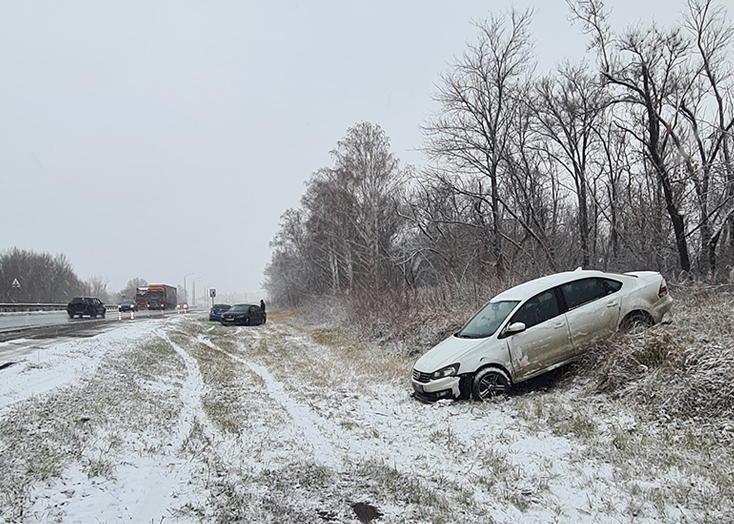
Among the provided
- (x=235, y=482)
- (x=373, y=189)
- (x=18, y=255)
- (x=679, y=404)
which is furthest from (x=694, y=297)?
(x=18, y=255)

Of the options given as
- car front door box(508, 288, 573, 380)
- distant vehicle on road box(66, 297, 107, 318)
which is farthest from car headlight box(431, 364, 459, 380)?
distant vehicle on road box(66, 297, 107, 318)

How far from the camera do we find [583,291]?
8.45 m

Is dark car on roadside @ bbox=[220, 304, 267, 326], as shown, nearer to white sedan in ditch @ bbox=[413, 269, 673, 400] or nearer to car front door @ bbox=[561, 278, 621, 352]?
white sedan in ditch @ bbox=[413, 269, 673, 400]

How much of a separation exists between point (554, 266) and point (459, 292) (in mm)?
4943

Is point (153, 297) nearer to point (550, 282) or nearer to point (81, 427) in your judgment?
point (81, 427)

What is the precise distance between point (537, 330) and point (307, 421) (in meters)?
4.30

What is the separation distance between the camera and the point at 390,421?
7445mm

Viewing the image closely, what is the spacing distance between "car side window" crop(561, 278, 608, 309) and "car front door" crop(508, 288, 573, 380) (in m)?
0.30

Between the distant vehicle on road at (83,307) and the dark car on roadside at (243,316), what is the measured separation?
11.8 metres

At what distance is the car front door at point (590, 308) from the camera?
8.21 m

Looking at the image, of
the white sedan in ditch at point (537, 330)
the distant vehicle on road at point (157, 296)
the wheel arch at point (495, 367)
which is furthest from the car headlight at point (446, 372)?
the distant vehicle on road at point (157, 296)

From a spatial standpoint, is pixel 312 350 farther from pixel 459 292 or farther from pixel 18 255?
pixel 18 255

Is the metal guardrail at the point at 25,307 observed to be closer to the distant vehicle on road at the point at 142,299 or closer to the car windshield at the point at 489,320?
the distant vehicle on road at the point at 142,299

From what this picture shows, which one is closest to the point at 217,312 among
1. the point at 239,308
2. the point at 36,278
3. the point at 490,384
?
the point at 239,308
